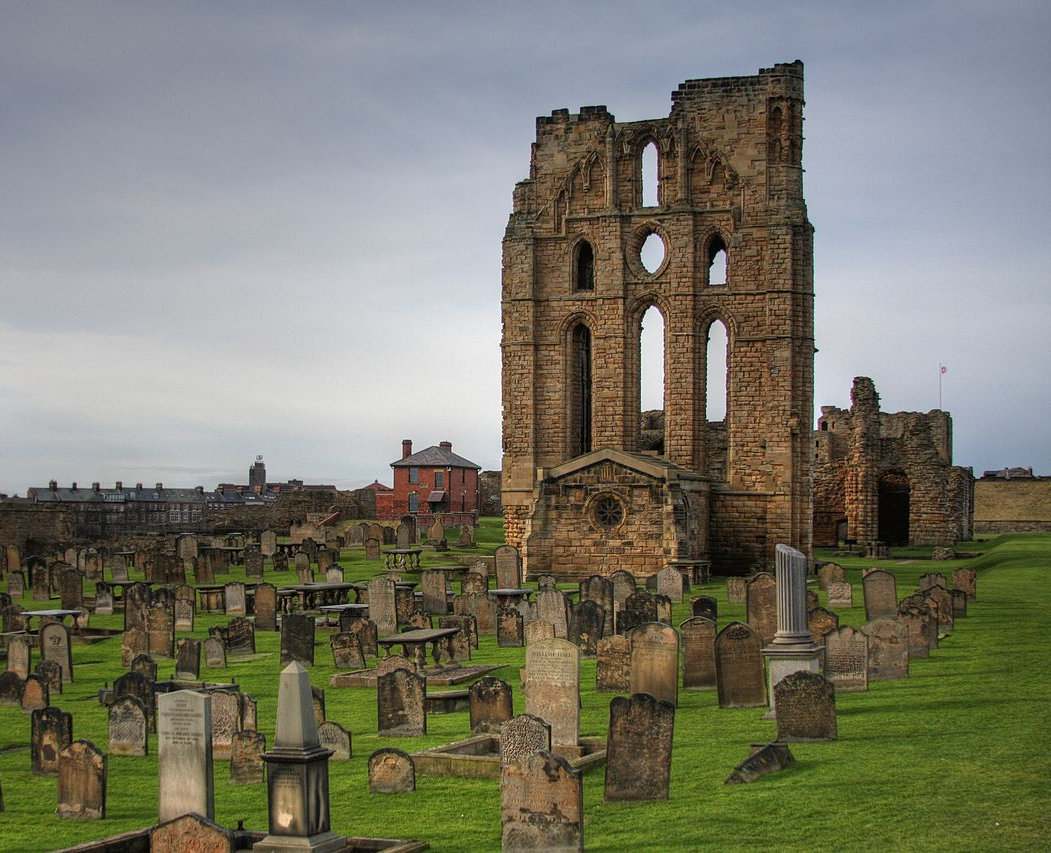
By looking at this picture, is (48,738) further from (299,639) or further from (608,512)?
(608,512)

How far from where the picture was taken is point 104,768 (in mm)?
11172

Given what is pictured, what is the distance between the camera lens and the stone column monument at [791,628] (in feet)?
45.8

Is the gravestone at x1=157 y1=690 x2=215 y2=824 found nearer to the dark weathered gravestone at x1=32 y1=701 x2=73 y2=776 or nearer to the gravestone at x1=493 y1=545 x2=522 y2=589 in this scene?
the dark weathered gravestone at x1=32 y1=701 x2=73 y2=776

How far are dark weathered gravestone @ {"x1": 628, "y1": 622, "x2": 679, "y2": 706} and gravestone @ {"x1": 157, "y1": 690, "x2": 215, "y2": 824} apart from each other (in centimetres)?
616

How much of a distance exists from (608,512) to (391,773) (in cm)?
2155

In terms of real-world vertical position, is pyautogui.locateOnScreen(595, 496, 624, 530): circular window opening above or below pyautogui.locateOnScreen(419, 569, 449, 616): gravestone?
above

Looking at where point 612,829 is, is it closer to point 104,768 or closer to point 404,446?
point 104,768

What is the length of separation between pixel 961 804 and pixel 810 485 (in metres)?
28.2

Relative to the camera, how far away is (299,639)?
20094mm

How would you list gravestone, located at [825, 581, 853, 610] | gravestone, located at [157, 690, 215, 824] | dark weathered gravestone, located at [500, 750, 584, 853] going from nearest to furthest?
dark weathered gravestone, located at [500, 750, 584, 853]
gravestone, located at [157, 690, 215, 824]
gravestone, located at [825, 581, 853, 610]

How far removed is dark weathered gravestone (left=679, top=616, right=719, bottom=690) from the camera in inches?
633

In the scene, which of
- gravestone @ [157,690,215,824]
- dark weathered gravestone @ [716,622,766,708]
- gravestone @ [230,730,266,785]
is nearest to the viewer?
gravestone @ [157,690,215,824]

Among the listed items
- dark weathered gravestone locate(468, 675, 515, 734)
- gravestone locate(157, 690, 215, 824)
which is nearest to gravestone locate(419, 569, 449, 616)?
dark weathered gravestone locate(468, 675, 515, 734)

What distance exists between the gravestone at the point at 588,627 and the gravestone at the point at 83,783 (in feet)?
31.4
